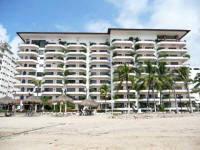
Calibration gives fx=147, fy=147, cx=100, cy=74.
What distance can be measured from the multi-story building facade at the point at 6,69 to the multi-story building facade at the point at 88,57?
57.9 ft

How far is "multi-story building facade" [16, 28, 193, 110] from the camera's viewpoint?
159 ft

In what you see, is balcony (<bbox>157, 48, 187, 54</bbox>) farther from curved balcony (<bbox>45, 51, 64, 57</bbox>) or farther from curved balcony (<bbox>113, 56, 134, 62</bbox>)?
curved balcony (<bbox>45, 51, 64, 57</bbox>)

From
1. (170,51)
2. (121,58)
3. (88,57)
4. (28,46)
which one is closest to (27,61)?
(28,46)

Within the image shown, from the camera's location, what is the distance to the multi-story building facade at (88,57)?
4859 cm

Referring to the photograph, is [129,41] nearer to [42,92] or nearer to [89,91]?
[89,91]

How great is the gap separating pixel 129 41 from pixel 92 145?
160 feet

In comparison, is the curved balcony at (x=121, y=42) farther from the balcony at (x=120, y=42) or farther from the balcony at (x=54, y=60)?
the balcony at (x=54, y=60)

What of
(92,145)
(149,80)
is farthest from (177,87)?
(92,145)

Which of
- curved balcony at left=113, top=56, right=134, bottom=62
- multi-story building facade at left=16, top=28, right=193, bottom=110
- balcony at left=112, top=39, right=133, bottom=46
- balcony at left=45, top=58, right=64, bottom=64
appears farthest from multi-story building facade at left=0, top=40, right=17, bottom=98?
balcony at left=112, top=39, right=133, bottom=46

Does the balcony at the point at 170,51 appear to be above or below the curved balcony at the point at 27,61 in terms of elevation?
above

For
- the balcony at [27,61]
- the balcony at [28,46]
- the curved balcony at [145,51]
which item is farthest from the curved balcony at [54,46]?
the curved balcony at [145,51]

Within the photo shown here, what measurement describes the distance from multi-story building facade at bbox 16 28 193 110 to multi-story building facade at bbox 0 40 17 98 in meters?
17.6

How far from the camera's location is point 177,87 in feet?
163

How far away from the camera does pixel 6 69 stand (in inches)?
2655
